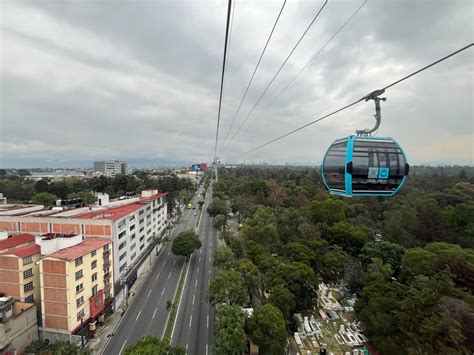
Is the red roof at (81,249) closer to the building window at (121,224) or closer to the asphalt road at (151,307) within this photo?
the building window at (121,224)

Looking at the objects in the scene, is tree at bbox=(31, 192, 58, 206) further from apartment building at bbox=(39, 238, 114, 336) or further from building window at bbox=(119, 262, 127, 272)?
apartment building at bbox=(39, 238, 114, 336)

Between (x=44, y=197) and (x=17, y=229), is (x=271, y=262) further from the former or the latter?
(x=44, y=197)

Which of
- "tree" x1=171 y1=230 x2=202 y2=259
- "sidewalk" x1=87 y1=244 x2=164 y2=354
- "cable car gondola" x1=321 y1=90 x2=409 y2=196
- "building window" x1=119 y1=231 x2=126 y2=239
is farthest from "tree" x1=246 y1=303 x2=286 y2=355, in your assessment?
"tree" x1=171 y1=230 x2=202 y2=259

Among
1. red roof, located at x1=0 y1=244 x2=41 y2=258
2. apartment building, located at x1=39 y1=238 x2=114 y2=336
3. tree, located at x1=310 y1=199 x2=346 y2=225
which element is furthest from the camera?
tree, located at x1=310 y1=199 x2=346 y2=225

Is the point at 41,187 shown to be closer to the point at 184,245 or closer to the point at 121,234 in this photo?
the point at 121,234

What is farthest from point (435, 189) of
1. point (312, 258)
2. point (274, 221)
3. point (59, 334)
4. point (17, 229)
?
point (17, 229)
